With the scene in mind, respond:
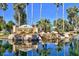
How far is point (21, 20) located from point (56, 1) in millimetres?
252

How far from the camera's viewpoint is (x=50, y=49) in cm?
118

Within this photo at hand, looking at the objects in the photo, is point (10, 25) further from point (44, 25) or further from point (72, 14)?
point (72, 14)

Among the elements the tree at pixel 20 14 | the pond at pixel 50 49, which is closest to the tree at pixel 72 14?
the pond at pixel 50 49

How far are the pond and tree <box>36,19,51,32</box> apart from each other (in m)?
0.09

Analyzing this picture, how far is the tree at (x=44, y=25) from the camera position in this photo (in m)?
1.19

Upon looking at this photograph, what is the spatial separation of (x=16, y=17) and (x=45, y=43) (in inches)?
9.7

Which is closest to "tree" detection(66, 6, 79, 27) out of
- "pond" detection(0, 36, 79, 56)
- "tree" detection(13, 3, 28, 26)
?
"pond" detection(0, 36, 79, 56)

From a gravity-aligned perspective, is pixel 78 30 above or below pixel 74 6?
below

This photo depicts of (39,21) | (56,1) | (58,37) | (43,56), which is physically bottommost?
(43,56)

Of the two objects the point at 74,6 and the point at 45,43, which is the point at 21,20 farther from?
the point at 74,6

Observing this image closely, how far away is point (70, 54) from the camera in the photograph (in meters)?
1.18

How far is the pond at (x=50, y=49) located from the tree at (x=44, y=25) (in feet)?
0.31

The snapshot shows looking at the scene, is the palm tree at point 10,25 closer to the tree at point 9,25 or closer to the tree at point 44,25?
the tree at point 9,25

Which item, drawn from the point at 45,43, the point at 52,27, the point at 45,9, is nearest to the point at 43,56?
the point at 45,43
